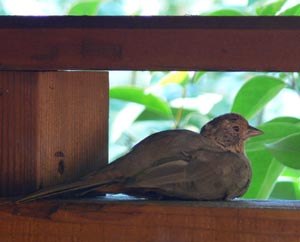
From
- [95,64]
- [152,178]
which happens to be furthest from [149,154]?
[95,64]

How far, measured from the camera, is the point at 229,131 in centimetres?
350

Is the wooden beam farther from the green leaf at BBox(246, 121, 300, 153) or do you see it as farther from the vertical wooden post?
the green leaf at BBox(246, 121, 300, 153)

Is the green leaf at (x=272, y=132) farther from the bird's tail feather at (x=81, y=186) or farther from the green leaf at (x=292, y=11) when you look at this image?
the bird's tail feather at (x=81, y=186)

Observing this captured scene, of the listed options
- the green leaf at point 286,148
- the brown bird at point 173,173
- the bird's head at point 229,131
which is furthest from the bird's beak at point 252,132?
the green leaf at point 286,148

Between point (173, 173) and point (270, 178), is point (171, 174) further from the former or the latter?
point (270, 178)

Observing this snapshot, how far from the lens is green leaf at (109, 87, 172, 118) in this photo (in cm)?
373

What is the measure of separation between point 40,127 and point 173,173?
44 centimetres

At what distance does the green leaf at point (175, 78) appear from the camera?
11.8 feet

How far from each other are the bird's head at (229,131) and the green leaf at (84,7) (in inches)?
25.6

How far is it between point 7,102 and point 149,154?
18.8 inches

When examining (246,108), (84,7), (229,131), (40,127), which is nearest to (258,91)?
(246,108)

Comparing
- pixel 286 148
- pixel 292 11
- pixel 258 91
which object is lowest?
pixel 286 148

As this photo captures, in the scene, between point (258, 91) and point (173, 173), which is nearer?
point (173, 173)

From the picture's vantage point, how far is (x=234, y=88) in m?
7.66
